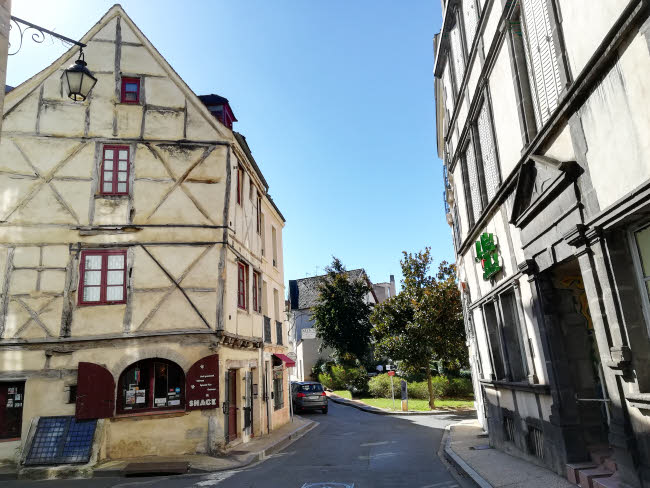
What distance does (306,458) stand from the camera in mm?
10828

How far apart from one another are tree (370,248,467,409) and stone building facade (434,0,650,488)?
388 inches

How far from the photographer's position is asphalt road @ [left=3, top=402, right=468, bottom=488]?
8148mm

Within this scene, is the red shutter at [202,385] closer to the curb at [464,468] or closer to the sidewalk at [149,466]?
the sidewalk at [149,466]

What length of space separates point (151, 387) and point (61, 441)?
2.13 metres

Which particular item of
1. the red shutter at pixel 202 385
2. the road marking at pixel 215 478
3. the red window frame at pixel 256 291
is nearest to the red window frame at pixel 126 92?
the red window frame at pixel 256 291

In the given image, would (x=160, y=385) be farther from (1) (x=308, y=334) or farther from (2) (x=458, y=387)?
(1) (x=308, y=334)

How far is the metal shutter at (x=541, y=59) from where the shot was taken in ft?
22.5

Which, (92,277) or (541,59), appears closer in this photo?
(541,59)

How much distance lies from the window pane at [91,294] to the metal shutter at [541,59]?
10.7 m

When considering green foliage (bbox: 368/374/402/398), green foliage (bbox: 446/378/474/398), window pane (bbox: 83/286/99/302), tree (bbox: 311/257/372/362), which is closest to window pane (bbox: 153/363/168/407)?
window pane (bbox: 83/286/99/302)

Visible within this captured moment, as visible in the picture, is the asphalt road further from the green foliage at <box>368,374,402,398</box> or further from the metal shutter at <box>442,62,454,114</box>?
the green foliage at <box>368,374,402,398</box>

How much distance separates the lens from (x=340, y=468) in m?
9.35

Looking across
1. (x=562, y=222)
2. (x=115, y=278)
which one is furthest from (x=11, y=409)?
(x=562, y=222)

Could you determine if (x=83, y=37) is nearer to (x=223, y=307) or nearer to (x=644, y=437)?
(x=223, y=307)
